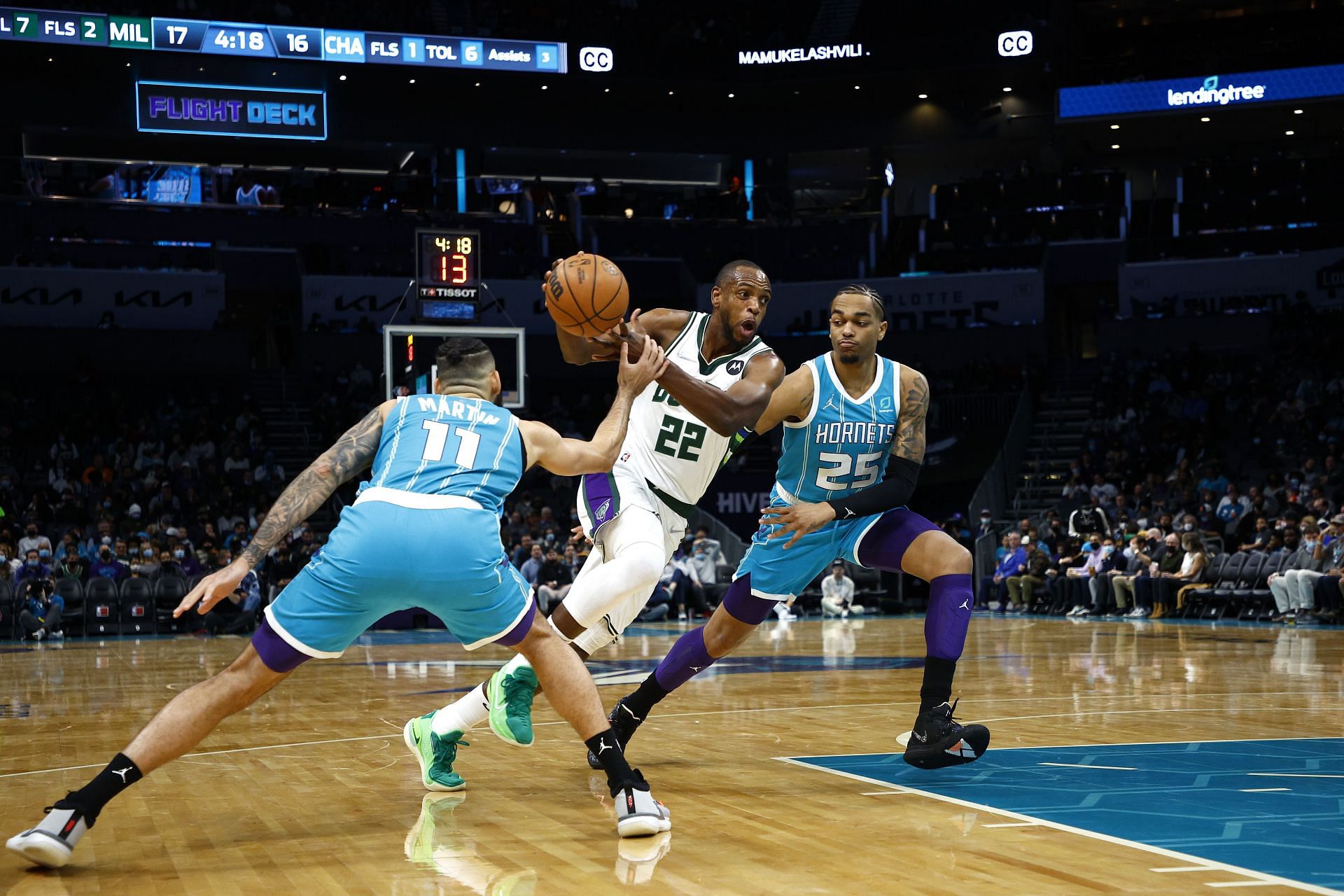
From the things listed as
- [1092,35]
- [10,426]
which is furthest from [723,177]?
[10,426]

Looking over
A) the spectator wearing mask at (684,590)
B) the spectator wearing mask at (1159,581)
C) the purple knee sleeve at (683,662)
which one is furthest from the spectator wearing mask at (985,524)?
the purple knee sleeve at (683,662)

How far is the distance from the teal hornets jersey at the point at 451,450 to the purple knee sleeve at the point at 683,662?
5.38 feet

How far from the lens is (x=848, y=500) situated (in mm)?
6062

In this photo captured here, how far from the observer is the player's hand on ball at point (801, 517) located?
584 cm

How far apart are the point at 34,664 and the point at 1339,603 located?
1459cm

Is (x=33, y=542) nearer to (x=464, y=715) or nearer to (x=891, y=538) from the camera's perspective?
(x=464, y=715)

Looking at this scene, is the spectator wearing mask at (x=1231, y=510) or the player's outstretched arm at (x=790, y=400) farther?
the spectator wearing mask at (x=1231, y=510)

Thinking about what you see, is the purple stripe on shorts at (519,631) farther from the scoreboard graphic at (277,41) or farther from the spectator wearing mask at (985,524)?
the scoreboard graphic at (277,41)

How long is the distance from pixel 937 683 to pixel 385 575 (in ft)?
8.31

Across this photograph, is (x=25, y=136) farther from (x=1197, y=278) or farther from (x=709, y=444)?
(x=709, y=444)

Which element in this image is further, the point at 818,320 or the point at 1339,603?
the point at 818,320

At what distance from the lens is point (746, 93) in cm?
3366

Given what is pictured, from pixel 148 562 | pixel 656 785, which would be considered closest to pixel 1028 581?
pixel 148 562

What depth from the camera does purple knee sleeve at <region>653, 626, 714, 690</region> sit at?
20.7ft
